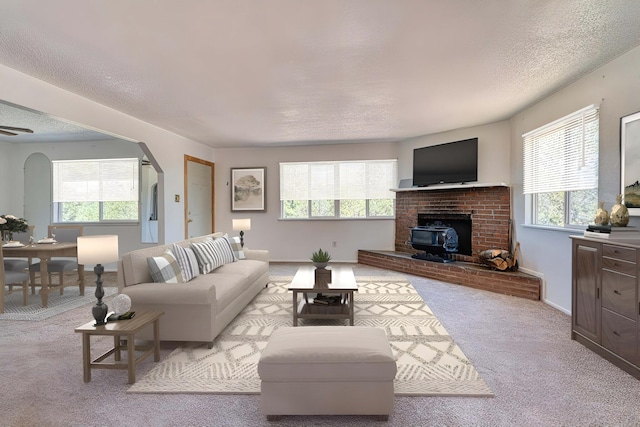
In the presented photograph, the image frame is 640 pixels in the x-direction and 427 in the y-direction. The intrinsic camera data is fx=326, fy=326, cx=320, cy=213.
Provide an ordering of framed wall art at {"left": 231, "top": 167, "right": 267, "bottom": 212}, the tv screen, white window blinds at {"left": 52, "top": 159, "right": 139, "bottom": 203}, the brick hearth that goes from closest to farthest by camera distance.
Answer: the brick hearth → the tv screen → white window blinds at {"left": 52, "top": 159, "right": 139, "bottom": 203} → framed wall art at {"left": 231, "top": 167, "right": 267, "bottom": 212}

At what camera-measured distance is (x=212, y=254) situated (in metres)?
3.93

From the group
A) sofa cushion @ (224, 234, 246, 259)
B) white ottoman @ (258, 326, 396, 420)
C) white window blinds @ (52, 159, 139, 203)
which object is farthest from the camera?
white window blinds @ (52, 159, 139, 203)

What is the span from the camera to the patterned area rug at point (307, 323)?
2.21 m

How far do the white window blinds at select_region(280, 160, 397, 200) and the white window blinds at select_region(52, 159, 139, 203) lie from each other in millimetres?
2988

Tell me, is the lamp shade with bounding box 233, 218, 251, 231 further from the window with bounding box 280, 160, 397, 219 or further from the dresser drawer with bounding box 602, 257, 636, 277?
the dresser drawer with bounding box 602, 257, 636, 277

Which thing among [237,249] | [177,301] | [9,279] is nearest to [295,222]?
[237,249]

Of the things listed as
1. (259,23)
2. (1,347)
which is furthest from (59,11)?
(1,347)

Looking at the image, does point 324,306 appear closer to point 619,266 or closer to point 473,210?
point 619,266

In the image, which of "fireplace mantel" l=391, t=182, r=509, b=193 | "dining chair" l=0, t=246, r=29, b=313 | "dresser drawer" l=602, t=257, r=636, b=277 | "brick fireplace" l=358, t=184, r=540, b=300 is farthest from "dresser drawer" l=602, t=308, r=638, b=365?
"dining chair" l=0, t=246, r=29, b=313

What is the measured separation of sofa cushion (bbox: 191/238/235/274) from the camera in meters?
3.72

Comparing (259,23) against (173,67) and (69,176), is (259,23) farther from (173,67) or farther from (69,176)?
(69,176)

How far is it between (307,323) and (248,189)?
14.5ft

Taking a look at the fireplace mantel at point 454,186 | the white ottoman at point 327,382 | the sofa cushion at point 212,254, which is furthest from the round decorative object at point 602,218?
the sofa cushion at point 212,254

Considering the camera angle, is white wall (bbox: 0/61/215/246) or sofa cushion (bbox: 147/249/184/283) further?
white wall (bbox: 0/61/215/246)
